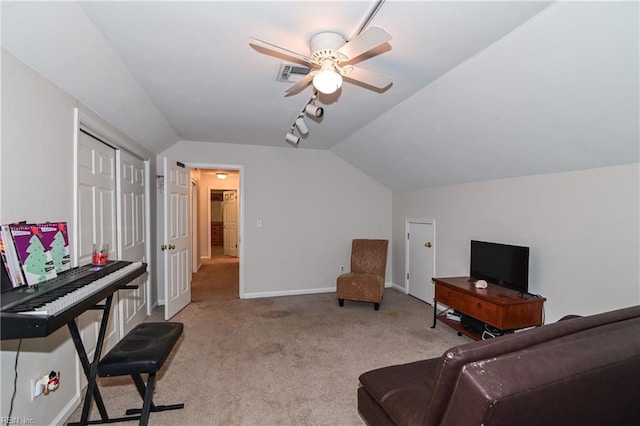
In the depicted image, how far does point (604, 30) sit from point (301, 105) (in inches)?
88.1

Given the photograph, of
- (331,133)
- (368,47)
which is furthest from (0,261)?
(331,133)

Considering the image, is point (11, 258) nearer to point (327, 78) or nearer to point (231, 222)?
point (327, 78)

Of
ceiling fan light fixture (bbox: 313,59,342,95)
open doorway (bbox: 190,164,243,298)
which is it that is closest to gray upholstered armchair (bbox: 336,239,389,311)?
open doorway (bbox: 190,164,243,298)

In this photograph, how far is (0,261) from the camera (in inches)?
56.6

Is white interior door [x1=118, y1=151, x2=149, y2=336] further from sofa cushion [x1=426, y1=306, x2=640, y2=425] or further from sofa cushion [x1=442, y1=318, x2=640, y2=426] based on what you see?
sofa cushion [x1=442, y1=318, x2=640, y2=426]

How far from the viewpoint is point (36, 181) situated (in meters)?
1.77

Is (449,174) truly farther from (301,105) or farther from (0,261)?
(0,261)

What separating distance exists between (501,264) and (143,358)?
3145 mm

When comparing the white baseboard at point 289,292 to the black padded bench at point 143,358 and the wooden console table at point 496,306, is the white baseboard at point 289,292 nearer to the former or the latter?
the wooden console table at point 496,306

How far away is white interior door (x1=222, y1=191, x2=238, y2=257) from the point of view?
9117 millimetres

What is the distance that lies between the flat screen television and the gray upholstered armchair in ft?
4.08

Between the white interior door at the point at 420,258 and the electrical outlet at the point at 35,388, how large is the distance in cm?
414

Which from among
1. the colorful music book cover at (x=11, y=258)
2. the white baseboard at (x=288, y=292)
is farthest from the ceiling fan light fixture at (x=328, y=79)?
the white baseboard at (x=288, y=292)

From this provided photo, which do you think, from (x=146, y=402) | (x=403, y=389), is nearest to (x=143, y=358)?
(x=146, y=402)
